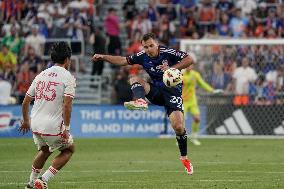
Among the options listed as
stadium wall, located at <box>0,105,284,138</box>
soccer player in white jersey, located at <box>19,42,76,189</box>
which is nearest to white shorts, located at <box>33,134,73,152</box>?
soccer player in white jersey, located at <box>19,42,76,189</box>

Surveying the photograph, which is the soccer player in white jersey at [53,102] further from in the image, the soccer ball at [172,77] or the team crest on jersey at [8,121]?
the team crest on jersey at [8,121]

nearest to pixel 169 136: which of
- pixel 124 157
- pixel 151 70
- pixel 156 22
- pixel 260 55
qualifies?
pixel 260 55

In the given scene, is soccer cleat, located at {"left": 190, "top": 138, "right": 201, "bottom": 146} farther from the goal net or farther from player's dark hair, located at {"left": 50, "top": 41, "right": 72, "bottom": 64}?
player's dark hair, located at {"left": 50, "top": 41, "right": 72, "bottom": 64}

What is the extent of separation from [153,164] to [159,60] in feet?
9.23

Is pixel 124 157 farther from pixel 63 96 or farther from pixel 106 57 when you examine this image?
pixel 63 96

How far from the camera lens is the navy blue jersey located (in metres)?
17.7

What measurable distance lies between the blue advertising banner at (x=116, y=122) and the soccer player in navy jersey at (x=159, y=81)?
1216cm

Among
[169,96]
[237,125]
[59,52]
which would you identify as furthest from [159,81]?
[237,125]

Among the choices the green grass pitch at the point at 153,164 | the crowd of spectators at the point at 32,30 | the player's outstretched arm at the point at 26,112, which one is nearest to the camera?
the player's outstretched arm at the point at 26,112

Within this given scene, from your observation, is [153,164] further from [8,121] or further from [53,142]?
[8,121]

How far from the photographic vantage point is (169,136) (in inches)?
1197

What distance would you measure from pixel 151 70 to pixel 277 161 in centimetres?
392

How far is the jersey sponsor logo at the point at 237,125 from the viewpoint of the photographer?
29.8 metres

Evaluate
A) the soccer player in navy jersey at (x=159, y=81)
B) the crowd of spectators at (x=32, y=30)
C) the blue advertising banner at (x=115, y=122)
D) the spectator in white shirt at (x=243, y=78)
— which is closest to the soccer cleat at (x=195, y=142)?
the blue advertising banner at (x=115, y=122)
